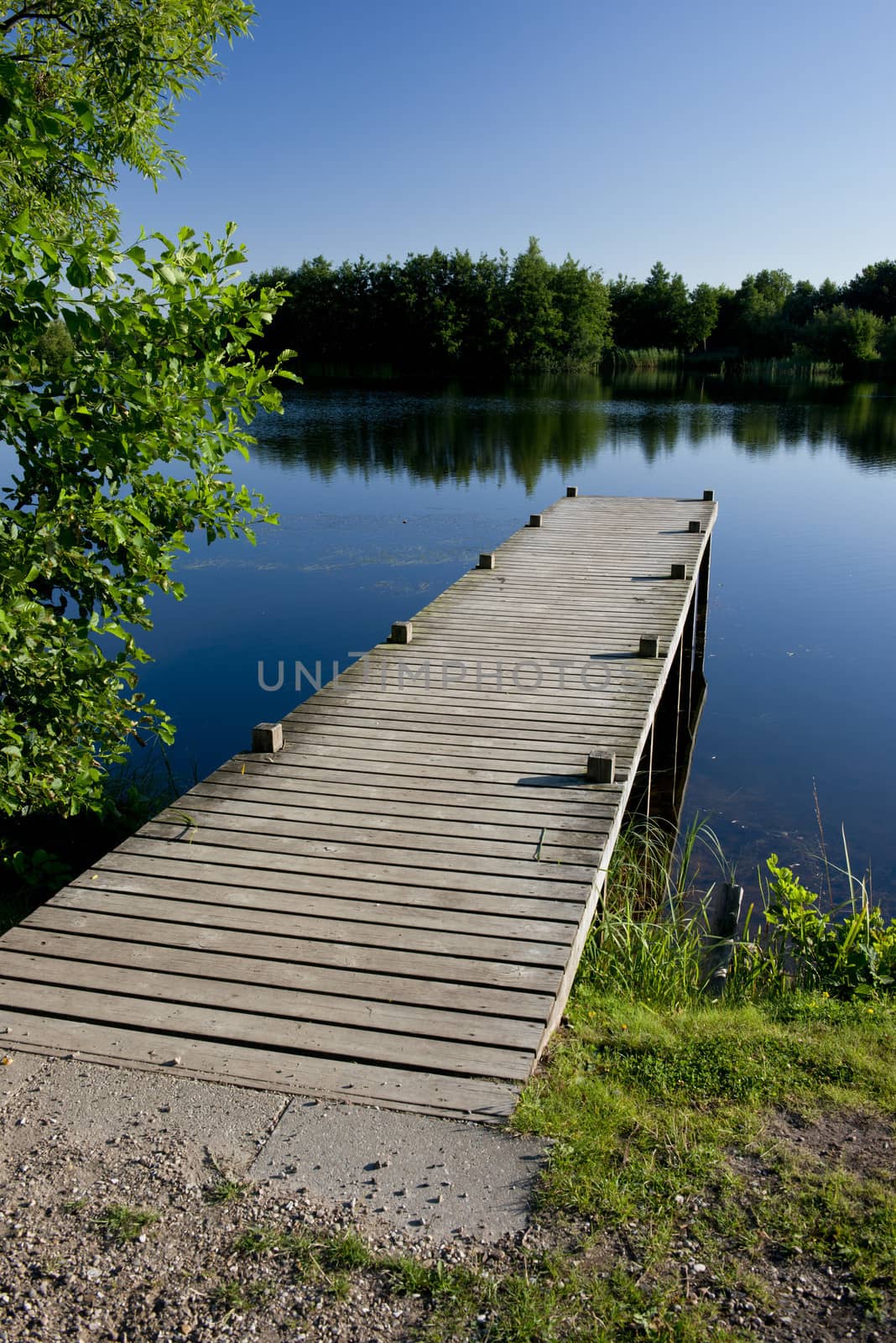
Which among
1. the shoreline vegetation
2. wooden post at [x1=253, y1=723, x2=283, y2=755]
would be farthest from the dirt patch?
wooden post at [x1=253, y1=723, x2=283, y2=755]

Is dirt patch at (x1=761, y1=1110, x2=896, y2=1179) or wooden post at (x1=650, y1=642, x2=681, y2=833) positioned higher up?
dirt patch at (x1=761, y1=1110, x2=896, y2=1179)

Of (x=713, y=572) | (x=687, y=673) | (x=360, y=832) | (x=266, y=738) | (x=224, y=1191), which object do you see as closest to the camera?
(x=224, y=1191)

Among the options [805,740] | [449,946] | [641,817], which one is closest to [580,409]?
[805,740]

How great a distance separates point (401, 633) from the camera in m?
7.66

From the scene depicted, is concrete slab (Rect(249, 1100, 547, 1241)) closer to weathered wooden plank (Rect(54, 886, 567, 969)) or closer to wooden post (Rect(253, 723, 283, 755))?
weathered wooden plank (Rect(54, 886, 567, 969))

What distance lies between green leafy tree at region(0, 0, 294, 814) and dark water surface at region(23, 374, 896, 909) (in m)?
3.97

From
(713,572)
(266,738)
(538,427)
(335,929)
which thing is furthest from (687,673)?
(538,427)

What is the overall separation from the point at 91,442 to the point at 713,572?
13.5 meters

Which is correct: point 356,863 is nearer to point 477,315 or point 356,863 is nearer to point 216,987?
point 216,987

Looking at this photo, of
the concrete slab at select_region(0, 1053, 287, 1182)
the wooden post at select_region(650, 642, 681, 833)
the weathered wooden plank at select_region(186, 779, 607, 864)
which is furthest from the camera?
the wooden post at select_region(650, 642, 681, 833)

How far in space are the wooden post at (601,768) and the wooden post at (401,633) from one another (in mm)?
2812

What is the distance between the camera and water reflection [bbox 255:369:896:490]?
24.7 m

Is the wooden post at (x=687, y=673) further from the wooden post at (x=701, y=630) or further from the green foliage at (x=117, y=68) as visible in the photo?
the green foliage at (x=117, y=68)

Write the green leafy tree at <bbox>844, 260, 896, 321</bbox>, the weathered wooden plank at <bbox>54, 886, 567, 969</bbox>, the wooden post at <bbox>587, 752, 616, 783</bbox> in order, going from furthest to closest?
1. the green leafy tree at <bbox>844, 260, 896, 321</bbox>
2. the wooden post at <bbox>587, 752, 616, 783</bbox>
3. the weathered wooden plank at <bbox>54, 886, 567, 969</bbox>
